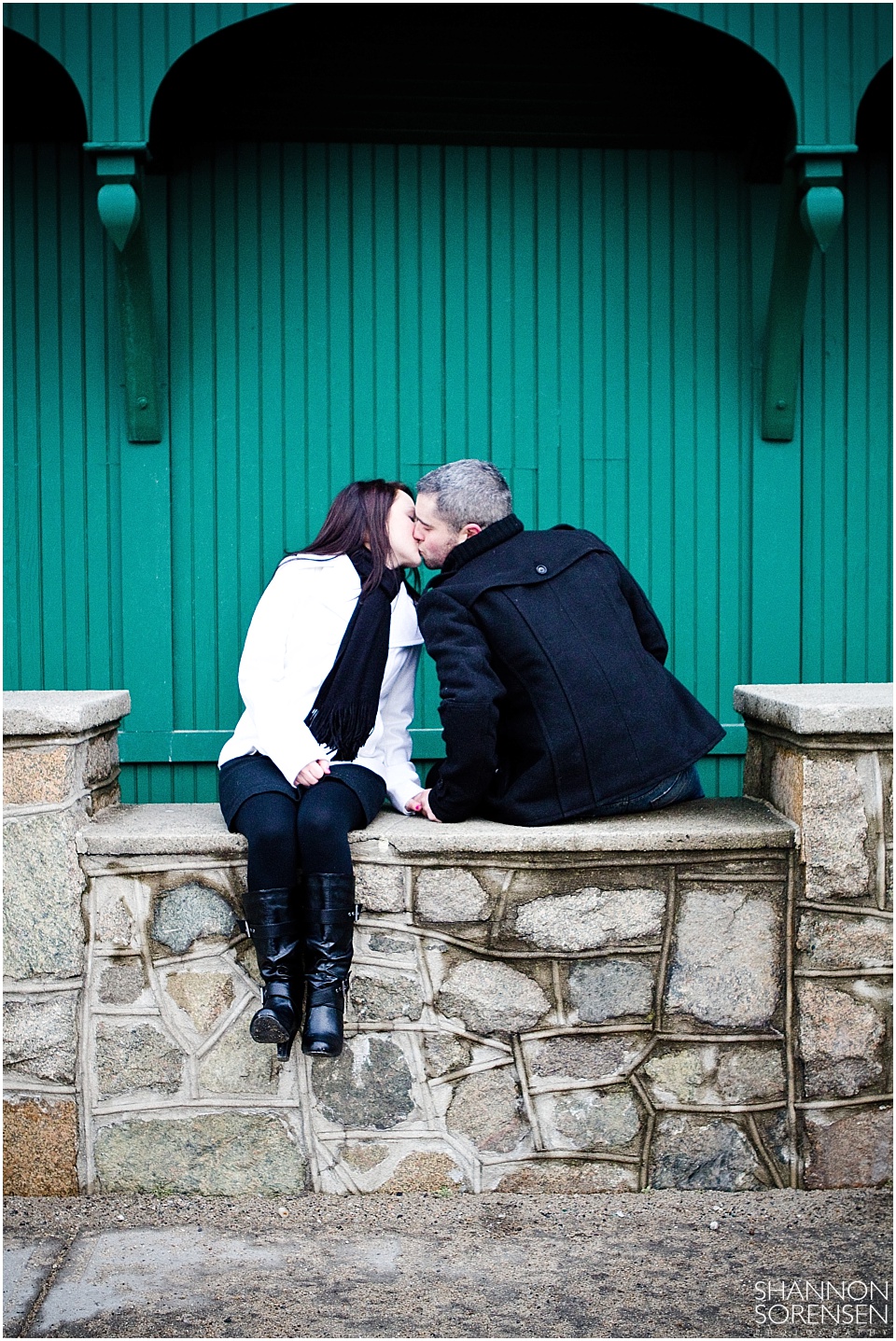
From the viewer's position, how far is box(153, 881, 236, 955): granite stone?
9.33 ft

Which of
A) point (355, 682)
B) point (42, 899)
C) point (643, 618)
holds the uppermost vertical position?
point (643, 618)

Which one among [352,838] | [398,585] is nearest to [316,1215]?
[352,838]

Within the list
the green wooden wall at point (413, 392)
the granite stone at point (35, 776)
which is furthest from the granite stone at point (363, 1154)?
the green wooden wall at point (413, 392)

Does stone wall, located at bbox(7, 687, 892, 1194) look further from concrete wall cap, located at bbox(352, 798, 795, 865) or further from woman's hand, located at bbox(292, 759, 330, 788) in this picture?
woman's hand, located at bbox(292, 759, 330, 788)

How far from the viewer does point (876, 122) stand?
13.8ft

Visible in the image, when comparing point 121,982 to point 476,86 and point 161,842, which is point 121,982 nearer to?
point 161,842

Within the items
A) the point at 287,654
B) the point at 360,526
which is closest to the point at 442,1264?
the point at 287,654

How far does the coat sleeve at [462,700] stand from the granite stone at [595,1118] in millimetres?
717

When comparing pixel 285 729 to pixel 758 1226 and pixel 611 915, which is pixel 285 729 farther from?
pixel 758 1226

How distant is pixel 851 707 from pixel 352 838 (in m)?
1.18

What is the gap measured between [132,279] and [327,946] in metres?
2.33

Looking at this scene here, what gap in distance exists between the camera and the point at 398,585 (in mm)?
3057

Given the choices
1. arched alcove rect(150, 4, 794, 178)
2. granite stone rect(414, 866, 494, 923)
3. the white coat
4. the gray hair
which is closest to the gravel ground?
granite stone rect(414, 866, 494, 923)

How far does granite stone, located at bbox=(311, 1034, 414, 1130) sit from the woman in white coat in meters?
0.17
